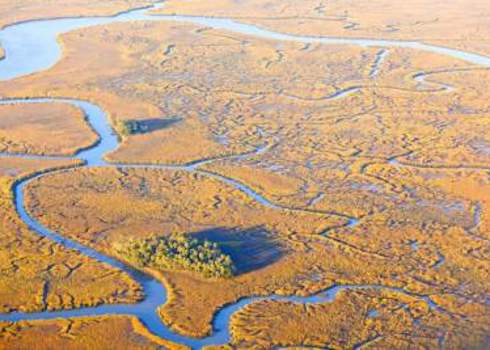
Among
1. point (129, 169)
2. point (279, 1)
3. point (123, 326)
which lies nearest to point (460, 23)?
point (279, 1)

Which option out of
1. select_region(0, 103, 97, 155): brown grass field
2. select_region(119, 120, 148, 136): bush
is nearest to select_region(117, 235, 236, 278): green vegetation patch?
select_region(0, 103, 97, 155): brown grass field

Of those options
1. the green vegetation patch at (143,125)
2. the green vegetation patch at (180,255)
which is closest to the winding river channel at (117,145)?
the green vegetation patch at (180,255)

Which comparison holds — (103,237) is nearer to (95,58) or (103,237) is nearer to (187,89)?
(187,89)

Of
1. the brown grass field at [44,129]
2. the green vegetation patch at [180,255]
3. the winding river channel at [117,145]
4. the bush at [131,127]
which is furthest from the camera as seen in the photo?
the bush at [131,127]

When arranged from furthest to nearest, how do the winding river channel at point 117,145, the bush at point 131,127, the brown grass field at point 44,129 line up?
the bush at point 131,127 → the brown grass field at point 44,129 → the winding river channel at point 117,145

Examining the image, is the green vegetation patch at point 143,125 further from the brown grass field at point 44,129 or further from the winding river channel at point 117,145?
the brown grass field at point 44,129
